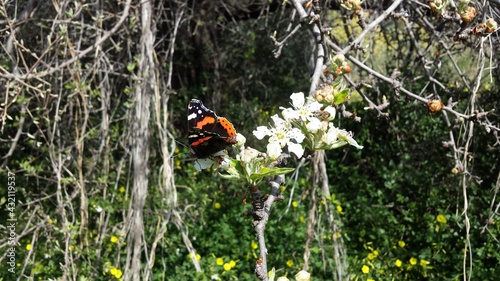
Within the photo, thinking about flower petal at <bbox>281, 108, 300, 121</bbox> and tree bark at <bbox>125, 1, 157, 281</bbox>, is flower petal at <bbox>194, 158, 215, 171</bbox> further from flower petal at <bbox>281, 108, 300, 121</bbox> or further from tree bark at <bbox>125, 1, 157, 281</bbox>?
tree bark at <bbox>125, 1, 157, 281</bbox>

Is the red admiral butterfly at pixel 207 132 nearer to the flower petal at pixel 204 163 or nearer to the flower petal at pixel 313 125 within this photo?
the flower petal at pixel 204 163

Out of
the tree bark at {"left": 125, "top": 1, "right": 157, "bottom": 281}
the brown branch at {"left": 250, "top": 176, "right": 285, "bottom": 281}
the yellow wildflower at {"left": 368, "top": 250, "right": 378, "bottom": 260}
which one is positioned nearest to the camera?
the brown branch at {"left": 250, "top": 176, "right": 285, "bottom": 281}

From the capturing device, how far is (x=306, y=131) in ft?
3.42

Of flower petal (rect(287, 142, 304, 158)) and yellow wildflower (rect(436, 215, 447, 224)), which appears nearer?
flower petal (rect(287, 142, 304, 158))

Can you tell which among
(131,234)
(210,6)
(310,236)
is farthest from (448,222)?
Result: (210,6)

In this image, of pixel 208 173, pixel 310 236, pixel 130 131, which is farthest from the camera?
pixel 208 173

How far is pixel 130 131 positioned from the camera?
2.56 metres

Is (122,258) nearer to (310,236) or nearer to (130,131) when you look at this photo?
(130,131)

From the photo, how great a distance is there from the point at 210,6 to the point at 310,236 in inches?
85.1

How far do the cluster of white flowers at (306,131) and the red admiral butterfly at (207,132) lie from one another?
7 cm

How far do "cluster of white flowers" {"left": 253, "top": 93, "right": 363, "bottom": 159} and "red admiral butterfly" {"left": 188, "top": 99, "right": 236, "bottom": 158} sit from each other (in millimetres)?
73

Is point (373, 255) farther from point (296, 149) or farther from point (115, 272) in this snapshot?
point (296, 149)

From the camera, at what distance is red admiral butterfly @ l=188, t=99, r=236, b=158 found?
100cm

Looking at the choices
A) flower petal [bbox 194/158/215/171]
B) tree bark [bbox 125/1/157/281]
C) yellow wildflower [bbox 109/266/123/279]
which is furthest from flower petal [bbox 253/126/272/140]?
yellow wildflower [bbox 109/266/123/279]
